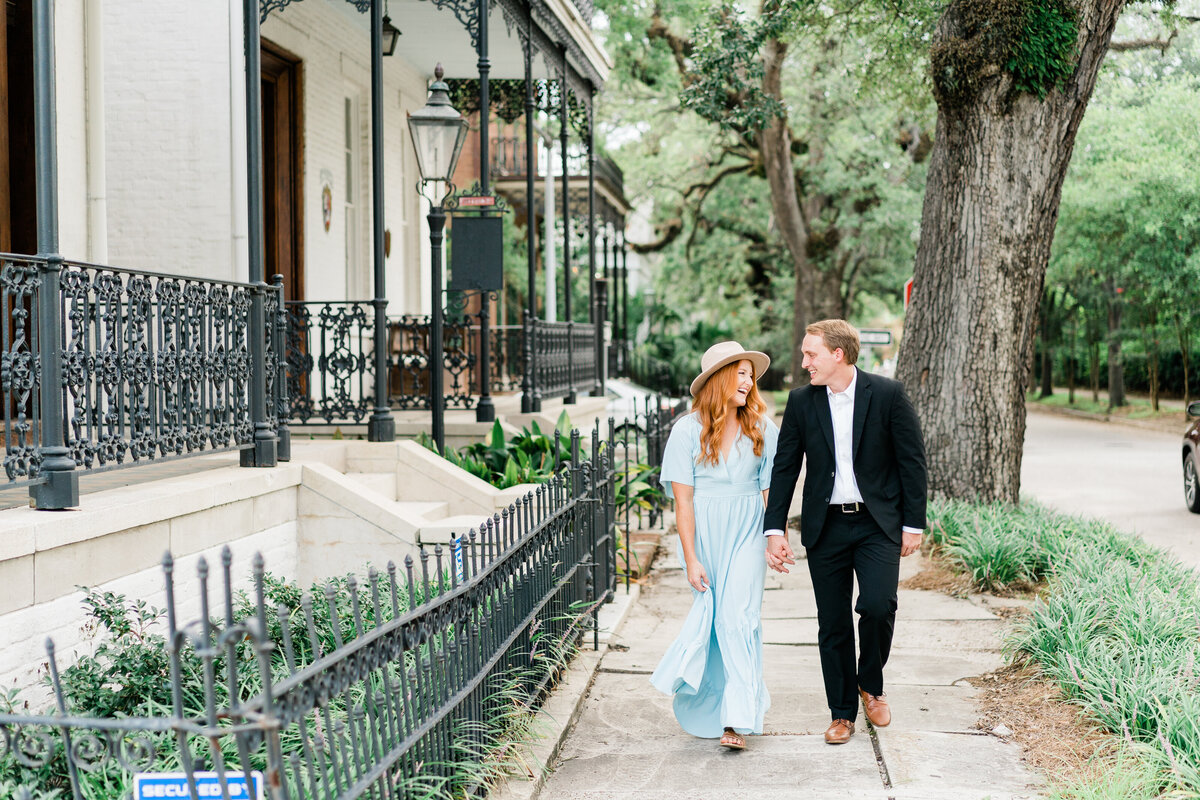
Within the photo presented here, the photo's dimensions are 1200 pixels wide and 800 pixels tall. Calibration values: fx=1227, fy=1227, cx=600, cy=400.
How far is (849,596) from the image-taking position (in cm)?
566

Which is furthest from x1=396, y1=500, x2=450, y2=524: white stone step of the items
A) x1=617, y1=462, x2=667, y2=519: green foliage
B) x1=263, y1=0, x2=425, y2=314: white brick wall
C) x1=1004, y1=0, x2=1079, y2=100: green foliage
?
x1=1004, y1=0, x2=1079, y2=100: green foliage

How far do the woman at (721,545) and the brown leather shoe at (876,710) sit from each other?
0.54m

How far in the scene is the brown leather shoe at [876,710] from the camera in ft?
18.5

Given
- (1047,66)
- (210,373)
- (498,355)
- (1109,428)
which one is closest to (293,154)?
(498,355)

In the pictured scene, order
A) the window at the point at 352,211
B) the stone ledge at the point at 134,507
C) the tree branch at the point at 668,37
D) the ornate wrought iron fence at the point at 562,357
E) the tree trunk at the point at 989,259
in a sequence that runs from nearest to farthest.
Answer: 1. the stone ledge at the point at 134,507
2. the tree trunk at the point at 989,259
3. the ornate wrought iron fence at the point at 562,357
4. the window at the point at 352,211
5. the tree branch at the point at 668,37

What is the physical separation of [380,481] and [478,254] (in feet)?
10.3

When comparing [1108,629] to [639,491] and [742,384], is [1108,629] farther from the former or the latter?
[639,491]

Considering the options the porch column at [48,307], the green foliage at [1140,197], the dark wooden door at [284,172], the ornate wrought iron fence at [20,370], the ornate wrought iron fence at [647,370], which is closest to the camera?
the ornate wrought iron fence at [20,370]

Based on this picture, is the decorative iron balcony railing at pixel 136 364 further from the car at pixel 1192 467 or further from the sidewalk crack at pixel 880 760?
the car at pixel 1192 467

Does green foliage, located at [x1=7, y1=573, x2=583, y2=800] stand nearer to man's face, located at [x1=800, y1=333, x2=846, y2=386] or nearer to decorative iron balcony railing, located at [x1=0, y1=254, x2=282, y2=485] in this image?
decorative iron balcony railing, located at [x1=0, y1=254, x2=282, y2=485]

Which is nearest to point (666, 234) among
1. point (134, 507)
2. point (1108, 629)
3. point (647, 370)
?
point (647, 370)

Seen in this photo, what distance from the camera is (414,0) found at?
13117 mm

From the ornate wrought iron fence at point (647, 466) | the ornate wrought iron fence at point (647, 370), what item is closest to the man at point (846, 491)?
the ornate wrought iron fence at point (647, 466)

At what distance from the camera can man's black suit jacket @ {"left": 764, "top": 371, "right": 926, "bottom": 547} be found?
541 cm
